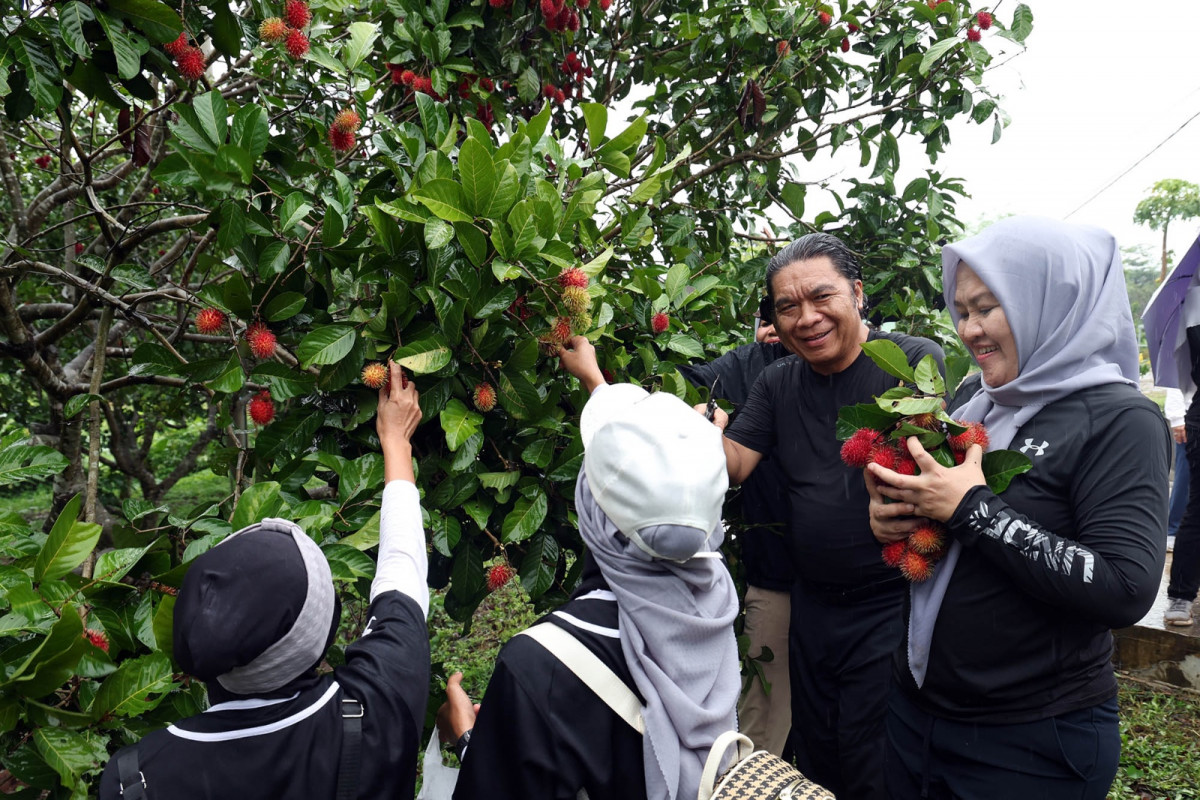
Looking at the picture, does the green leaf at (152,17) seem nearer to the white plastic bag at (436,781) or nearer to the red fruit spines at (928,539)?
the white plastic bag at (436,781)

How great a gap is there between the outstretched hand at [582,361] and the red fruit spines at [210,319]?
0.69 metres

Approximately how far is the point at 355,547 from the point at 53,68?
1125 mm

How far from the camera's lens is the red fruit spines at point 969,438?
4.57 feet

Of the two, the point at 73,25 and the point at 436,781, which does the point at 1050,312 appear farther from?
the point at 73,25

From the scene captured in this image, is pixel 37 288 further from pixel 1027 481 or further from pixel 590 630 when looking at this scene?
pixel 1027 481

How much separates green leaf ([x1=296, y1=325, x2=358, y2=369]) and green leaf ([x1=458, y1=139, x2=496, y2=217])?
347mm

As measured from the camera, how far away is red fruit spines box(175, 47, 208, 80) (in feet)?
5.48

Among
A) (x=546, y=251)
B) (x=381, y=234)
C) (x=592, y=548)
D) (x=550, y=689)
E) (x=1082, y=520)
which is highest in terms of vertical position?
(x=381, y=234)

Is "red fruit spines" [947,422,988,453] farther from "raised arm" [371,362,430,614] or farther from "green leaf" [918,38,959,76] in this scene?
"green leaf" [918,38,959,76]

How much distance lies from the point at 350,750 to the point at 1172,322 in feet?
13.4

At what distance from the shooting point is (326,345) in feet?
4.82

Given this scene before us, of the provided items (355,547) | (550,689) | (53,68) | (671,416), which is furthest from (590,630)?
(53,68)

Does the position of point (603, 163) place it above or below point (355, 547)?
above

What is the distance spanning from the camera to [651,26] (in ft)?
10.7
